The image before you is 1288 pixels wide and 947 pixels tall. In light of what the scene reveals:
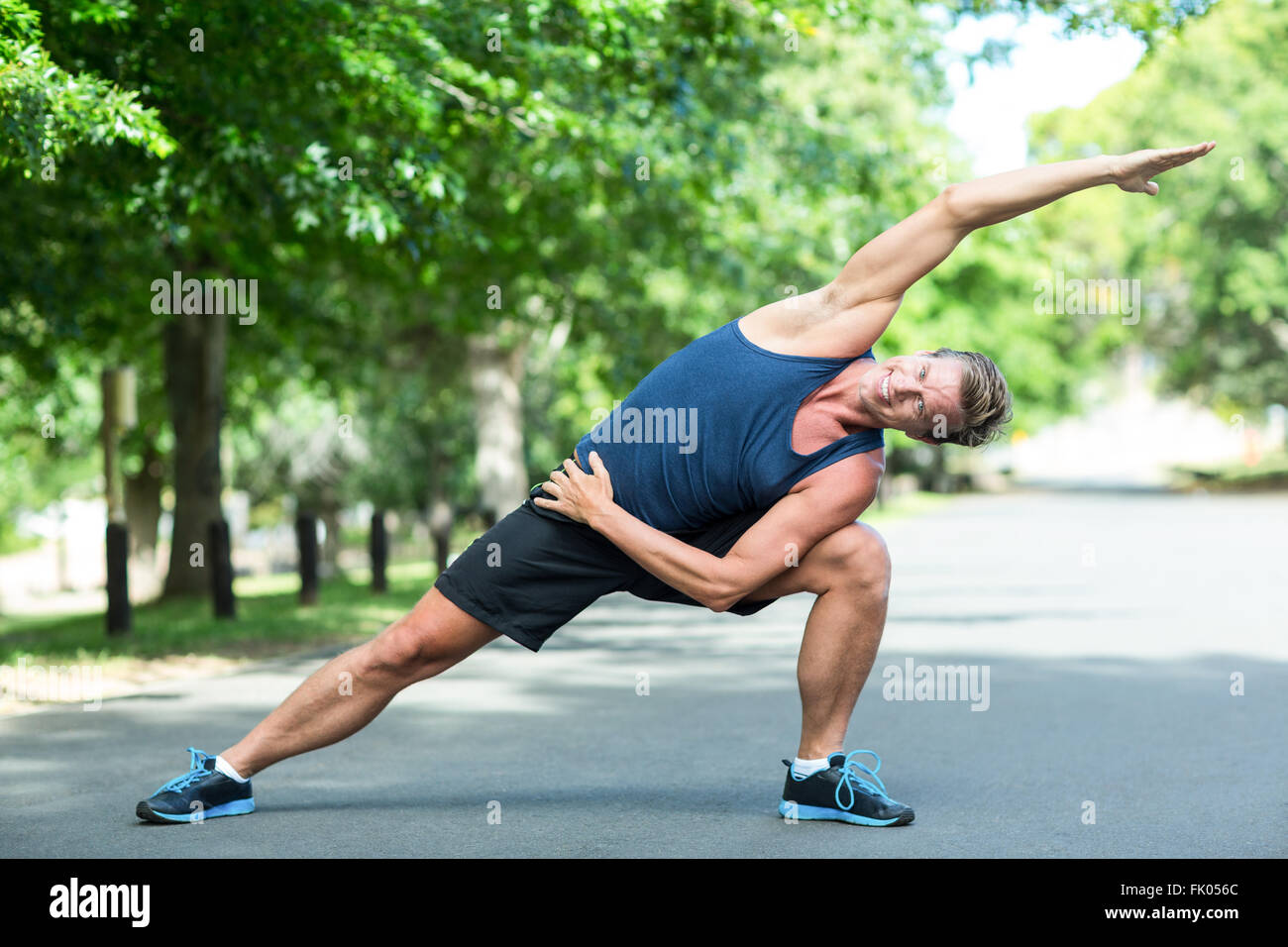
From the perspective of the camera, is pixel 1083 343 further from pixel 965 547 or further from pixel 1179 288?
pixel 965 547

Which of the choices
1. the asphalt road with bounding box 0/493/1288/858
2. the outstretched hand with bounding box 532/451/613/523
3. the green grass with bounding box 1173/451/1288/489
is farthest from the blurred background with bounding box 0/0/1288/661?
the green grass with bounding box 1173/451/1288/489

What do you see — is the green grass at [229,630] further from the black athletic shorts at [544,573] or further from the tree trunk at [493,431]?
the tree trunk at [493,431]

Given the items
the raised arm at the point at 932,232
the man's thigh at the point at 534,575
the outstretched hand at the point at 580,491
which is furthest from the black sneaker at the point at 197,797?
the raised arm at the point at 932,232

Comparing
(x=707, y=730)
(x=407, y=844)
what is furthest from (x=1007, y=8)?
(x=407, y=844)

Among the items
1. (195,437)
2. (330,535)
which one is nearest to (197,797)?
(195,437)

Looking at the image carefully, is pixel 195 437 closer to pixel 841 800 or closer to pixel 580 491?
pixel 580 491

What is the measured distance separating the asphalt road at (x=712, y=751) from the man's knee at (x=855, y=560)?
0.75m

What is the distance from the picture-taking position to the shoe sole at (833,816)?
15.8 feet

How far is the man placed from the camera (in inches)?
177

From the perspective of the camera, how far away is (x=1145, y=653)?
32.0ft

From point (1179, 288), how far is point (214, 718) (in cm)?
6075

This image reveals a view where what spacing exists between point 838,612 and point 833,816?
66 centimetres

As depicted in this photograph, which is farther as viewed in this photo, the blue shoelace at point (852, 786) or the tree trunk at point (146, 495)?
the tree trunk at point (146, 495)

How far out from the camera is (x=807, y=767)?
4.89 m
